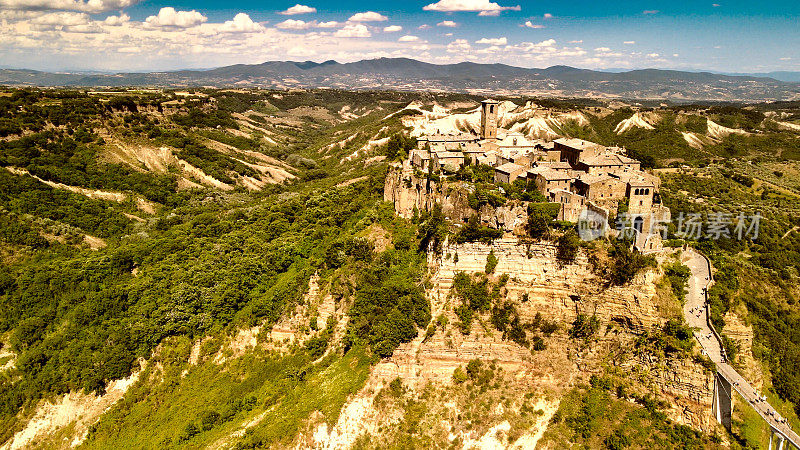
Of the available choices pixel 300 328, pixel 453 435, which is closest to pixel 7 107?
pixel 300 328

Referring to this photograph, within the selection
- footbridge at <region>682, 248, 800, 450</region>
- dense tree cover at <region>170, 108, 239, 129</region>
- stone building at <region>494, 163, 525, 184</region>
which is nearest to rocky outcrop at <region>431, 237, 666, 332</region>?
footbridge at <region>682, 248, 800, 450</region>

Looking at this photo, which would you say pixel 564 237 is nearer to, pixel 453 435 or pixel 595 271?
pixel 595 271

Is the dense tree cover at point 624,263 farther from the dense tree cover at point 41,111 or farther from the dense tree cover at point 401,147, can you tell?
the dense tree cover at point 41,111

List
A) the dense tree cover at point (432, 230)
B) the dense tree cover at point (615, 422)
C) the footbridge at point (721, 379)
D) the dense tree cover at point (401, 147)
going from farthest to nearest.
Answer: the dense tree cover at point (401, 147)
the dense tree cover at point (432, 230)
the dense tree cover at point (615, 422)
the footbridge at point (721, 379)

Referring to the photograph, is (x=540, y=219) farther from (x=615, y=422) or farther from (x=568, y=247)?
(x=615, y=422)

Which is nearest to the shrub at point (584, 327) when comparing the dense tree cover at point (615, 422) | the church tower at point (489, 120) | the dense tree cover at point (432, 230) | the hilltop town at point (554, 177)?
the dense tree cover at point (615, 422)

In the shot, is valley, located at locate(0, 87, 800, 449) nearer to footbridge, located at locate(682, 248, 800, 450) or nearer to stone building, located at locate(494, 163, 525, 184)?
footbridge, located at locate(682, 248, 800, 450)

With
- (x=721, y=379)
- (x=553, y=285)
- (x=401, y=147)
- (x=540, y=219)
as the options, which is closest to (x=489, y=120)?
(x=401, y=147)
